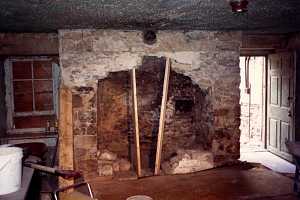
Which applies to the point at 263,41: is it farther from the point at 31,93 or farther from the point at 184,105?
the point at 31,93

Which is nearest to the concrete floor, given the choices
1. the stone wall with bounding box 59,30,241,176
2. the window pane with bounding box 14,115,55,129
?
the stone wall with bounding box 59,30,241,176

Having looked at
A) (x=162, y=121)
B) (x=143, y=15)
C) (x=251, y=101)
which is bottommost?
(x=162, y=121)

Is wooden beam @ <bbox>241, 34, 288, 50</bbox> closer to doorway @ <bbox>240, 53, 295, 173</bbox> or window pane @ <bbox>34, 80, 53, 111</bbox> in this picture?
doorway @ <bbox>240, 53, 295, 173</bbox>

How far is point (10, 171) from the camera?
2.19 meters

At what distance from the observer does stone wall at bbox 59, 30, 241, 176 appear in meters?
4.56

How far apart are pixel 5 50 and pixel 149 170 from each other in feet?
9.53

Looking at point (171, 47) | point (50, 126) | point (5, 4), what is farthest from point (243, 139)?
point (5, 4)

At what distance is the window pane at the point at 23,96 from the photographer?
18.1 ft

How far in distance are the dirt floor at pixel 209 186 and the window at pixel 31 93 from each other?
68.3 inches

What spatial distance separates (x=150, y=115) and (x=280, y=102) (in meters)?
2.46

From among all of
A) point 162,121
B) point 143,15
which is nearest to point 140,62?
point 162,121

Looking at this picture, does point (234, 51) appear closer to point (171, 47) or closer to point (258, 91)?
point (171, 47)

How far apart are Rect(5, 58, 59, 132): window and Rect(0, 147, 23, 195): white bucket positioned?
135 inches

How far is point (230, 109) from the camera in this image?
5086 millimetres
